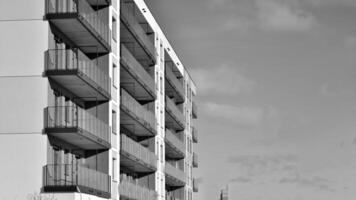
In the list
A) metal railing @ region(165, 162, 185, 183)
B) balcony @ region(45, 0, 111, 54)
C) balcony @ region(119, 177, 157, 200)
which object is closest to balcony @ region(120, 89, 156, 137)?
balcony @ region(119, 177, 157, 200)

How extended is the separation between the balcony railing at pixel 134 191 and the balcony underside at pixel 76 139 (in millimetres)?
6216

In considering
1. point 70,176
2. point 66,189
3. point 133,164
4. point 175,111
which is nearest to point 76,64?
point 70,176

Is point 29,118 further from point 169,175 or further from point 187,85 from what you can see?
point 187,85

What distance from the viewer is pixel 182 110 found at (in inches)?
3792

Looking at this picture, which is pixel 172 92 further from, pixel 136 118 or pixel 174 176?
pixel 136 118

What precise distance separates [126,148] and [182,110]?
35408mm

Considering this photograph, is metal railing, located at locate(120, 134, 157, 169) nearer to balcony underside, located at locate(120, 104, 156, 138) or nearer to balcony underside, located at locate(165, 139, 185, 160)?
balcony underside, located at locate(120, 104, 156, 138)

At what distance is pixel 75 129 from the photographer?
1812 inches

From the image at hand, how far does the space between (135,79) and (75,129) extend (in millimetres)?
18824

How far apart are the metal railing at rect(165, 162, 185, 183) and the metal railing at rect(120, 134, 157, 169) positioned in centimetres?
828

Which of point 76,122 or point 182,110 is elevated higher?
point 182,110

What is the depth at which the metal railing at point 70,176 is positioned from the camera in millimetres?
44769

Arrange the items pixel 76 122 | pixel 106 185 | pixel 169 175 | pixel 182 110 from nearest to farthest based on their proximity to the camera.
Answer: pixel 76 122 → pixel 106 185 → pixel 169 175 → pixel 182 110

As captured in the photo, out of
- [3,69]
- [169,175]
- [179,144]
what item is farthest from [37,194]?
[179,144]
